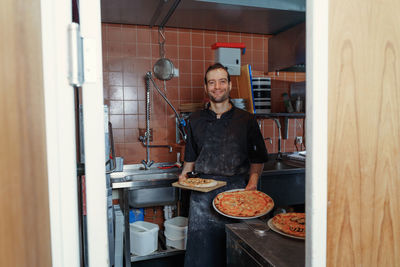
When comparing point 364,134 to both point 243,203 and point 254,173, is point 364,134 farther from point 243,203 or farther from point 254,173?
point 254,173

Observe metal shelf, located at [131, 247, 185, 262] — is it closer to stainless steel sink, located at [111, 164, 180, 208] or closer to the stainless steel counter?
stainless steel sink, located at [111, 164, 180, 208]

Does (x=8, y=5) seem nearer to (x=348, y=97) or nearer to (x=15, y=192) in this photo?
(x=15, y=192)

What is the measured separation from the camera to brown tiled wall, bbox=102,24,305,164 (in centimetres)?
316

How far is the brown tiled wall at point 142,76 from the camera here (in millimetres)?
3156

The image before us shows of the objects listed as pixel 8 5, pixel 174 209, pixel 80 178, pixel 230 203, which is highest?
pixel 8 5

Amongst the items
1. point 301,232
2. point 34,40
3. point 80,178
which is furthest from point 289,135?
point 34,40

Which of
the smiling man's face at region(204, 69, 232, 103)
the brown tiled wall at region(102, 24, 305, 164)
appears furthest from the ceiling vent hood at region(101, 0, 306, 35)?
the smiling man's face at region(204, 69, 232, 103)

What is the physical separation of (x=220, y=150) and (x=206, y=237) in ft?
2.25

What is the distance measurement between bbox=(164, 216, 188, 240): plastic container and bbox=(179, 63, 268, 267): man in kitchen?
582 millimetres

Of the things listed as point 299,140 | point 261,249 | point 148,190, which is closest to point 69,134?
point 261,249

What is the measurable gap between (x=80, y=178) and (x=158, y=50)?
2.24m

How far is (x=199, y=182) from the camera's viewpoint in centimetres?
226

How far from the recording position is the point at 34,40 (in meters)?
0.52

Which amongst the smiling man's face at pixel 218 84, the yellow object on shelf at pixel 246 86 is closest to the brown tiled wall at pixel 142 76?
the yellow object on shelf at pixel 246 86
